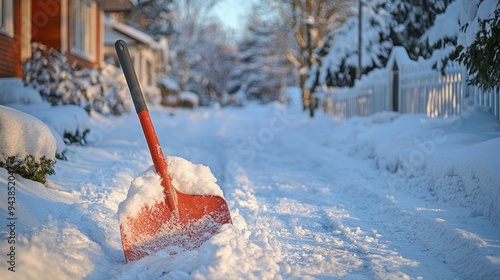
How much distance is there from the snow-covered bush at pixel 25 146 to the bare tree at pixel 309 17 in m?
17.0

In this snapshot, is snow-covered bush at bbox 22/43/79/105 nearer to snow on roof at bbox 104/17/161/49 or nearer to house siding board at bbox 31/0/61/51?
house siding board at bbox 31/0/61/51

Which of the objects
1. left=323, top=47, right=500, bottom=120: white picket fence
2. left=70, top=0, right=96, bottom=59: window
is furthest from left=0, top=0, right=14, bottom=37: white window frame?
left=323, top=47, right=500, bottom=120: white picket fence

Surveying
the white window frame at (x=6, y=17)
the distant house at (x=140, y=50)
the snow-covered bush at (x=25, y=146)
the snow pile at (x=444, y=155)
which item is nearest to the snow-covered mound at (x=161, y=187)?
the snow-covered bush at (x=25, y=146)

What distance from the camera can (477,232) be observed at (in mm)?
4055

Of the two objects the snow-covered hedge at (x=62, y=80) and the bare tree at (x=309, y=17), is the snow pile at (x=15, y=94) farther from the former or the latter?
the bare tree at (x=309, y=17)

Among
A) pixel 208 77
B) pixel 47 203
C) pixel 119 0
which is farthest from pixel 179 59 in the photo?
pixel 47 203

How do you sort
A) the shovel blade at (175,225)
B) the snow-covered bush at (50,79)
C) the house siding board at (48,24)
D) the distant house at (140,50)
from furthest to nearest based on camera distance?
the distant house at (140,50) → the house siding board at (48,24) → the snow-covered bush at (50,79) → the shovel blade at (175,225)

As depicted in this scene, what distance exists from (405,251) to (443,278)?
63cm

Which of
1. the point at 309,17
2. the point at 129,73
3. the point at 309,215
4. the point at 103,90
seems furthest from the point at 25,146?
the point at 309,17

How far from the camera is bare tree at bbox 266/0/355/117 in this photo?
23156 mm

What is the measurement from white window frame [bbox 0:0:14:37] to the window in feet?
11.3

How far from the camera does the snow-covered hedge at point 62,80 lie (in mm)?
11008

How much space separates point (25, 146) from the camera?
15.2ft

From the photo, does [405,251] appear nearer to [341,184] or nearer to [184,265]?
[184,265]
